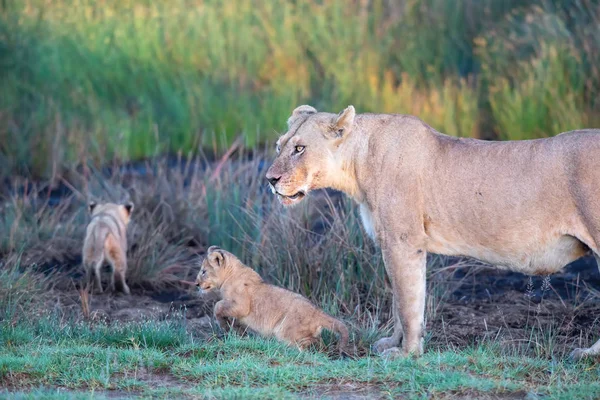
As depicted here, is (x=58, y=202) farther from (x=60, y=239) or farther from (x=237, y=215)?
(x=237, y=215)

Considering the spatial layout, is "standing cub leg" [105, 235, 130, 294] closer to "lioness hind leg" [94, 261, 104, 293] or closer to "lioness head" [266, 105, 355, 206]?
"lioness hind leg" [94, 261, 104, 293]

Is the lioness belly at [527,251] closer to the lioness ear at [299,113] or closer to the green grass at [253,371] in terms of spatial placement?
the green grass at [253,371]

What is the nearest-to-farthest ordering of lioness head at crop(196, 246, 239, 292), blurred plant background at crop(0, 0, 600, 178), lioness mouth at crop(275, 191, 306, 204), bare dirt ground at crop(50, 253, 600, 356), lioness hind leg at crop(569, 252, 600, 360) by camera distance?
lioness hind leg at crop(569, 252, 600, 360)
lioness mouth at crop(275, 191, 306, 204)
lioness head at crop(196, 246, 239, 292)
bare dirt ground at crop(50, 253, 600, 356)
blurred plant background at crop(0, 0, 600, 178)

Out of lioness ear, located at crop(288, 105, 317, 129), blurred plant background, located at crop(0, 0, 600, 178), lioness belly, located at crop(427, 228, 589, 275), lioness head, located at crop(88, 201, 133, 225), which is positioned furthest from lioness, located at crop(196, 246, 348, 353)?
blurred plant background, located at crop(0, 0, 600, 178)

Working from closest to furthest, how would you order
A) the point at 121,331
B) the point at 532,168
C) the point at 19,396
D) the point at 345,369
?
1. the point at 19,396
2. the point at 345,369
3. the point at 532,168
4. the point at 121,331

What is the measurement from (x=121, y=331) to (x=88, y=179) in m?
5.31

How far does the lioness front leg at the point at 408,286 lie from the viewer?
746 cm

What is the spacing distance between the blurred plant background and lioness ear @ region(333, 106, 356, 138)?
18.6 feet

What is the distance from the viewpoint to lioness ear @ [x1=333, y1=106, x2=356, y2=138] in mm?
7590

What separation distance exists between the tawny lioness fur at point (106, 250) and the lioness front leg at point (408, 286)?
11.8 ft

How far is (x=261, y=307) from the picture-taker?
8180mm

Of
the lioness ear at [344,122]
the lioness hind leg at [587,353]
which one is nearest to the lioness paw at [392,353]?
the lioness hind leg at [587,353]

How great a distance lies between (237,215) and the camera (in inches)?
428

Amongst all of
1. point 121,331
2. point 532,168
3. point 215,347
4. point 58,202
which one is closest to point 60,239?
point 58,202
